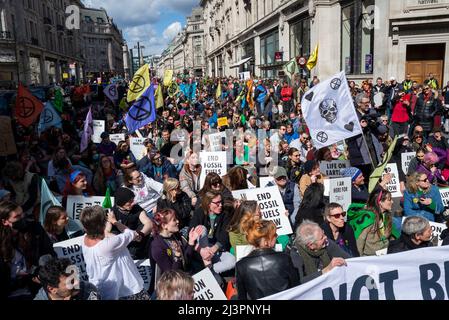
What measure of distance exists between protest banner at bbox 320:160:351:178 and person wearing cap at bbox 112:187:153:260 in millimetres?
3040

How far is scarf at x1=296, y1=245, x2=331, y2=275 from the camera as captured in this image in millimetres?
3914

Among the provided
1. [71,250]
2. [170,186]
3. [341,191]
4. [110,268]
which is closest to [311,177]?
[341,191]

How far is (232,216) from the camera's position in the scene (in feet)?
16.9

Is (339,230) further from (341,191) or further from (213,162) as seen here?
(213,162)

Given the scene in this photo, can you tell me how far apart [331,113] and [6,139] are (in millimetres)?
6790

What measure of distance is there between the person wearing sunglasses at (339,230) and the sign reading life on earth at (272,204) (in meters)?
1.07

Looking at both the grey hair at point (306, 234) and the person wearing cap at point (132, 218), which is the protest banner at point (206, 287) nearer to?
the grey hair at point (306, 234)

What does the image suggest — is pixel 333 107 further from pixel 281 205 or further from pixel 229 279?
pixel 229 279

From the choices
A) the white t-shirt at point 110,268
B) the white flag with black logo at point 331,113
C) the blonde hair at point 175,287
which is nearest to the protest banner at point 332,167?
the white flag with black logo at point 331,113

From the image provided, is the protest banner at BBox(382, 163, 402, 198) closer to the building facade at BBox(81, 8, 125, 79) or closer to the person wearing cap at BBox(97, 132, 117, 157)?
the person wearing cap at BBox(97, 132, 117, 157)

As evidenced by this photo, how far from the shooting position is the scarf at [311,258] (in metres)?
3.91

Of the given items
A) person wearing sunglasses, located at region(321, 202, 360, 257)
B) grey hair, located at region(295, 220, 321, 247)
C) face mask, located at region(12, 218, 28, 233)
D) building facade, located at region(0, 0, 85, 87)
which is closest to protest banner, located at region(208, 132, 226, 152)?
person wearing sunglasses, located at region(321, 202, 360, 257)
